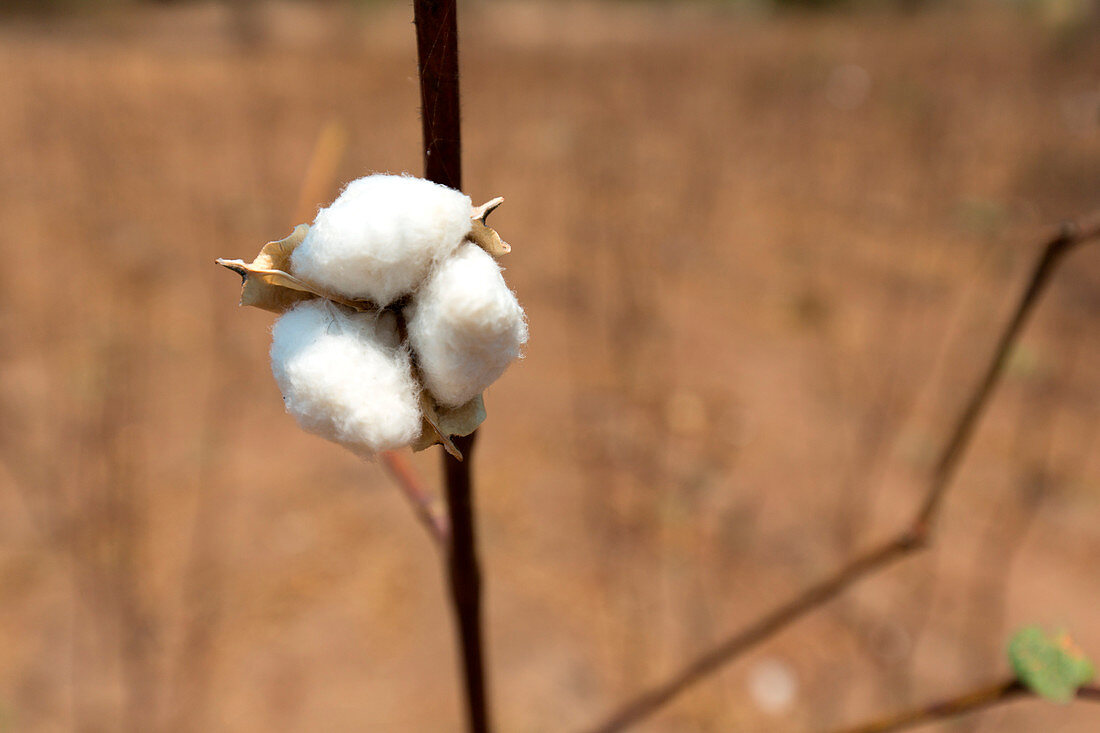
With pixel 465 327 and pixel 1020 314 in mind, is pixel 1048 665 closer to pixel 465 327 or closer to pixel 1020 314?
pixel 1020 314

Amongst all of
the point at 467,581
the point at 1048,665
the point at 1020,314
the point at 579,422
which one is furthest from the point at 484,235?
the point at 579,422

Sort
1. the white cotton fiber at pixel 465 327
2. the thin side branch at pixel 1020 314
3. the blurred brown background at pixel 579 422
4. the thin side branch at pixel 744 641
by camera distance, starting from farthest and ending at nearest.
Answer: the blurred brown background at pixel 579 422 < the thin side branch at pixel 744 641 < the thin side branch at pixel 1020 314 < the white cotton fiber at pixel 465 327

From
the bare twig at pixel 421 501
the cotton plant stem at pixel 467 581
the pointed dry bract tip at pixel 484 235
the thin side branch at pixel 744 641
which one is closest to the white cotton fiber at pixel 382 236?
the pointed dry bract tip at pixel 484 235

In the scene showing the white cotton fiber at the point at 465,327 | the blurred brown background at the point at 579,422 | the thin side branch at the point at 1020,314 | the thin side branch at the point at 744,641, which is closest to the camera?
the white cotton fiber at the point at 465,327

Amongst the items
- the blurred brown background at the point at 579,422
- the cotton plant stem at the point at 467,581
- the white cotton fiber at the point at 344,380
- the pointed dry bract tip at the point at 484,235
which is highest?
the pointed dry bract tip at the point at 484,235

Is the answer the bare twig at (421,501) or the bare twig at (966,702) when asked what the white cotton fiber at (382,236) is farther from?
the bare twig at (966,702)

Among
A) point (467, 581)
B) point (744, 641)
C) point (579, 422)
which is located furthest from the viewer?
point (579, 422)
